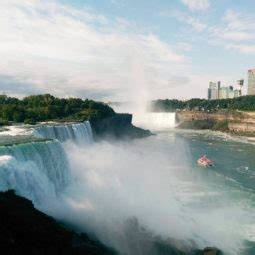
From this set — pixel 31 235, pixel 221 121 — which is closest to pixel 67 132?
pixel 31 235

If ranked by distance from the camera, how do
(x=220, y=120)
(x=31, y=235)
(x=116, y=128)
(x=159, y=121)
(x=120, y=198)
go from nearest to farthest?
(x=31, y=235) < (x=120, y=198) < (x=116, y=128) < (x=220, y=120) < (x=159, y=121)

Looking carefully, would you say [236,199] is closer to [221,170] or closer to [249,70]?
[221,170]

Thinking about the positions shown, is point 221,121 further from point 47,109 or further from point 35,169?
point 35,169

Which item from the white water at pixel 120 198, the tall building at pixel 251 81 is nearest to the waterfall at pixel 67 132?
the white water at pixel 120 198

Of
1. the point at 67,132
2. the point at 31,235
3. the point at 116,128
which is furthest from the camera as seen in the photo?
the point at 116,128

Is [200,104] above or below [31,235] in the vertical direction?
above

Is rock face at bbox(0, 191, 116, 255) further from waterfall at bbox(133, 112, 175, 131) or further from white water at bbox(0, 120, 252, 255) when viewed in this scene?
waterfall at bbox(133, 112, 175, 131)

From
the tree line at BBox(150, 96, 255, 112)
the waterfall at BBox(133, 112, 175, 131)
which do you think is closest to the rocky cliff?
the waterfall at BBox(133, 112, 175, 131)

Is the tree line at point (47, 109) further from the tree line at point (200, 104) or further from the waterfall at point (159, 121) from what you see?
the tree line at point (200, 104)
